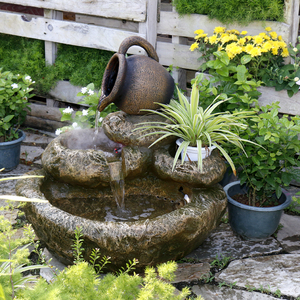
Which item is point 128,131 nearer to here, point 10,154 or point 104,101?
point 104,101

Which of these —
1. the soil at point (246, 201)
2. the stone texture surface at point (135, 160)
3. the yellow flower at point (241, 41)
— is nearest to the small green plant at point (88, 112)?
the stone texture surface at point (135, 160)

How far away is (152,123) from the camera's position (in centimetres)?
307

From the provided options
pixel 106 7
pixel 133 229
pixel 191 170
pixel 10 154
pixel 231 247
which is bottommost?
pixel 231 247

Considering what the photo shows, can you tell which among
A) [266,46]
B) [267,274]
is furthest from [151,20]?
[267,274]

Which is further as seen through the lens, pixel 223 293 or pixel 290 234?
pixel 290 234

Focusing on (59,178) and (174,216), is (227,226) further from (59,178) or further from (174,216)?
(59,178)

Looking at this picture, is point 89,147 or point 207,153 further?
point 89,147

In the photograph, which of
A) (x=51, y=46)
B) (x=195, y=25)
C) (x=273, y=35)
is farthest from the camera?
(x=51, y=46)

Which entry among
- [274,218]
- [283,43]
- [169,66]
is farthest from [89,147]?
[283,43]

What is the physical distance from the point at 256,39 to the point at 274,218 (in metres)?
1.57

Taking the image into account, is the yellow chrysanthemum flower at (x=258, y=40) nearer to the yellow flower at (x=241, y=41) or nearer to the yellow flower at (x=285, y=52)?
the yellow flower at (x=241, y=41)

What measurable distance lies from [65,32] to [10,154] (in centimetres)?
162

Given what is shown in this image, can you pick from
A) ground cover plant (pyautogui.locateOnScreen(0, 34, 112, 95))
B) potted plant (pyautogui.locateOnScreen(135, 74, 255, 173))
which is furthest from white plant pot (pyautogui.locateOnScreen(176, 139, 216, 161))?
ground cover plant (pyautogui.locateOnScreen(0, 34, 112, 95))

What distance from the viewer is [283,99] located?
354 centimetres
